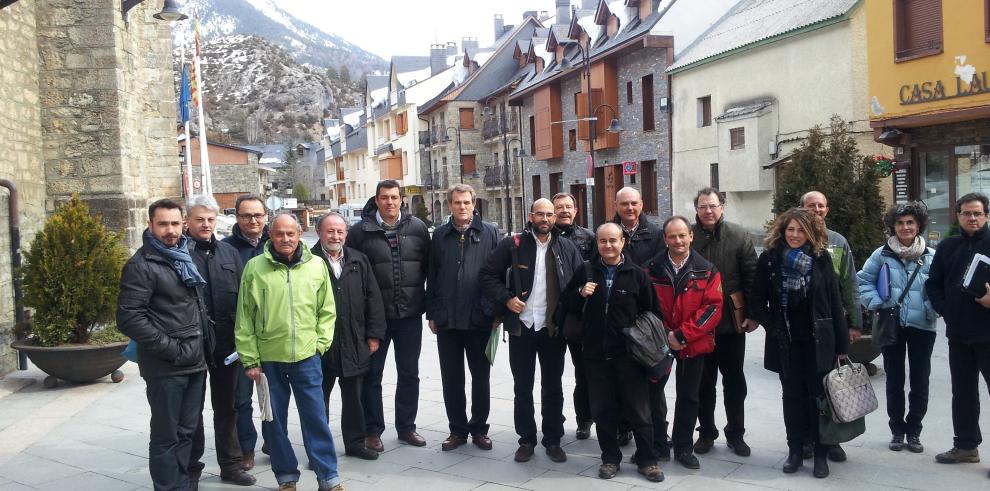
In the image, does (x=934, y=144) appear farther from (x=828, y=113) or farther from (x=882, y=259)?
(x=882, y=259)

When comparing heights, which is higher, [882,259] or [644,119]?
[644,119]

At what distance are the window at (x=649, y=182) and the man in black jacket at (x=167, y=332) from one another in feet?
86.3

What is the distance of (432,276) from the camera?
246 inches

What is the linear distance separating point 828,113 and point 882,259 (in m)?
15.7

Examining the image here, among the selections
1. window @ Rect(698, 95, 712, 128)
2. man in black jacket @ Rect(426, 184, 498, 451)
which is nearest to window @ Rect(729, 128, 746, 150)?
window @ Rect(698, 95, 712, 128)

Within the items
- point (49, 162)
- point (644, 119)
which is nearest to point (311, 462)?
point (49, 162)

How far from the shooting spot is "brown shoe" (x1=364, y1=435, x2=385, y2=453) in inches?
239

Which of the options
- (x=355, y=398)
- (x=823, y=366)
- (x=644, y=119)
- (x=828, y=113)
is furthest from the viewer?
(x=644, y=119)

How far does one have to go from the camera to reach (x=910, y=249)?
582 centimetres

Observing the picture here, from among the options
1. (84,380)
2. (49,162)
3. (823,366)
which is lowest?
(84,380)

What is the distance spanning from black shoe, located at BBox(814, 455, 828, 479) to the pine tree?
3764 mm

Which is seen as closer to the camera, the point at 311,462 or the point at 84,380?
the point at 311,462

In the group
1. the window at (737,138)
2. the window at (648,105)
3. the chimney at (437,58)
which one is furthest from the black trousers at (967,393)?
the chimney at (437,58)

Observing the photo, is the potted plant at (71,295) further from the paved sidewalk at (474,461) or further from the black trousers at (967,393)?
the black trousers at (967,393)
